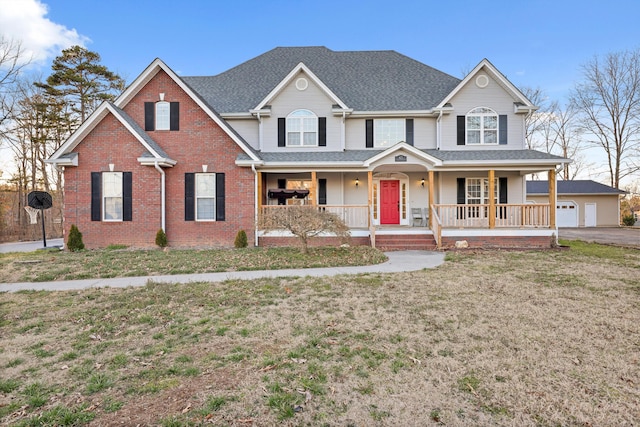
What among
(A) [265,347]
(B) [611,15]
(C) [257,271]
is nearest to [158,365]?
(A) [265,347]

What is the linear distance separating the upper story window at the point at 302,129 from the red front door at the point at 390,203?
13.4 feet

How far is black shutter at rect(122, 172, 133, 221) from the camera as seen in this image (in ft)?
43.8

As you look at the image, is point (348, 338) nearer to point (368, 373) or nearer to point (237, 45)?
point (368, 373)

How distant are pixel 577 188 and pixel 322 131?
2557 cm

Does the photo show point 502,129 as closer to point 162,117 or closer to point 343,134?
point 343,134

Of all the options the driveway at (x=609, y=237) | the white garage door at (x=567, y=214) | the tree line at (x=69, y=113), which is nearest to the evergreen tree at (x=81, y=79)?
the tree line at (x=69, y=113)

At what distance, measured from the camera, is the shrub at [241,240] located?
13.2m

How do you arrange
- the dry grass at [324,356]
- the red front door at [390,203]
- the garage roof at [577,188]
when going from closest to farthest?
the dry grass at [324,356]
the red front door at [390,203]
the garage roof at [577,188]

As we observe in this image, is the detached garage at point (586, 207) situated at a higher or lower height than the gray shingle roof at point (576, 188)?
lower

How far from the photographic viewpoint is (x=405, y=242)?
1330 centimetres


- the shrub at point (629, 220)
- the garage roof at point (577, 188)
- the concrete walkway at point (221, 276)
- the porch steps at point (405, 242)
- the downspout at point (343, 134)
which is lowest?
the concrete walkway at point (221, 276)

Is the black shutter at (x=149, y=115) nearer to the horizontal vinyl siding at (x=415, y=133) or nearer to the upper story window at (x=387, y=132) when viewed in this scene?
the horizontal vinyl siding at (x=415, y=133)

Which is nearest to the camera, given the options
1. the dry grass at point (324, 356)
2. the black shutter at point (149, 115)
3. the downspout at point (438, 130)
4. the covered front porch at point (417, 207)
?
the dry grass at point (324, 356)

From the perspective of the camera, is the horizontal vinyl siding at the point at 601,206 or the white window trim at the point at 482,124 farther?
the horizontal vinyl siding at the point at 601,206
